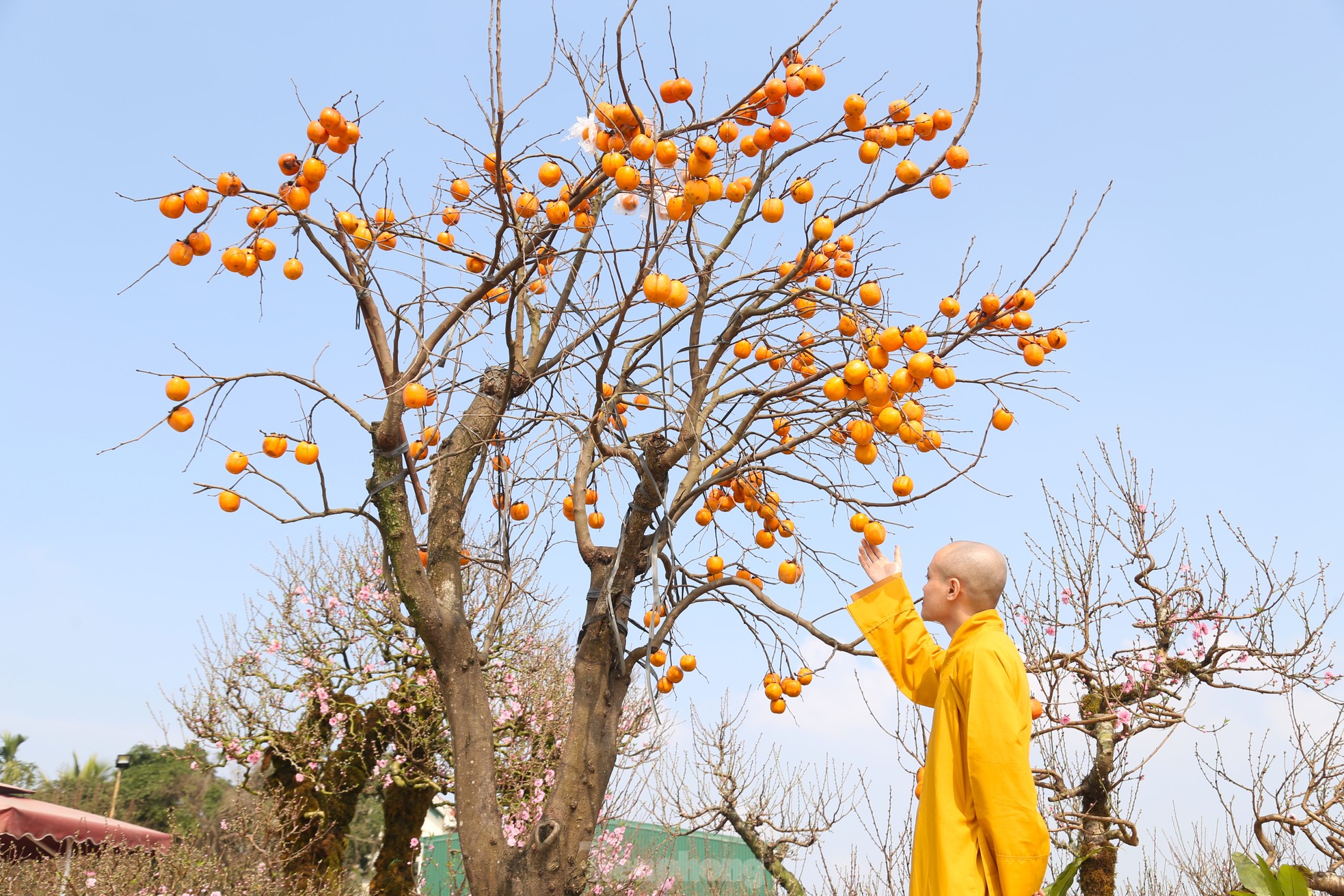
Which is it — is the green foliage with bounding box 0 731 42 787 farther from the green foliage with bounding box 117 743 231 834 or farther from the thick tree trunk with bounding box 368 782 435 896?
the thick tree trunk with bounding box 368 782 435 896

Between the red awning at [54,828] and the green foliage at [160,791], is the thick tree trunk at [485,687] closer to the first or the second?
the red awning at [54,828]

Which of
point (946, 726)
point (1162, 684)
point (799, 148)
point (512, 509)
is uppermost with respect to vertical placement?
point (799, 148)

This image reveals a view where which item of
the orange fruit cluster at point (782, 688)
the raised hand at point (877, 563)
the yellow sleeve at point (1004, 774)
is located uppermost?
the raised hand at point (877, 563)

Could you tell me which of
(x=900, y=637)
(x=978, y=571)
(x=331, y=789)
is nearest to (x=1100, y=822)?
(x=900, y=637)

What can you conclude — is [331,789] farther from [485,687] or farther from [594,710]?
[594,710]

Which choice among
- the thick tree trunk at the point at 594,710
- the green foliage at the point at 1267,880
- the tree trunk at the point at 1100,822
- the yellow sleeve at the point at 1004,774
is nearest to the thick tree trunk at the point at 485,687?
the thick tree trunk at the point at 594,710

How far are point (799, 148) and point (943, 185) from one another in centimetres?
51

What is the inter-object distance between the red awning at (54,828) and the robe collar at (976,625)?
7.45m

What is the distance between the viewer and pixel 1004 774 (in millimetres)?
1892

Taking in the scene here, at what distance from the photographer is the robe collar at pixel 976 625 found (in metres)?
2.11

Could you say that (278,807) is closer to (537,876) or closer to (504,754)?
(504,754)

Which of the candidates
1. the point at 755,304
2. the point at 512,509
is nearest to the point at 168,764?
the point at 512,509

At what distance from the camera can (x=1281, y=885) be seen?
3.17 metres

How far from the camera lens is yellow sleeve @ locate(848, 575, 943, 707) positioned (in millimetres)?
2361
